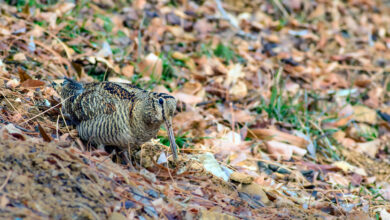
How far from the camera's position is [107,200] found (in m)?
3.17

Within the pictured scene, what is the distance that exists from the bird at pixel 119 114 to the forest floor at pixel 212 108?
14cm

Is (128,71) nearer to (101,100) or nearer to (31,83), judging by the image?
(31,83)

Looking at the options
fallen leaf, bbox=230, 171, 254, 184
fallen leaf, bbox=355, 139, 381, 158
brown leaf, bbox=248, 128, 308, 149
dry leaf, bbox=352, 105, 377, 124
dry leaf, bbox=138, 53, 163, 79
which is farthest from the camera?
dry leaf, bbox=352, 105, 377, 124

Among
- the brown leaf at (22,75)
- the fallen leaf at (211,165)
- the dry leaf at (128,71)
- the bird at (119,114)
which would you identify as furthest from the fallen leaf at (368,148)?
the brown leaf at (22,75)

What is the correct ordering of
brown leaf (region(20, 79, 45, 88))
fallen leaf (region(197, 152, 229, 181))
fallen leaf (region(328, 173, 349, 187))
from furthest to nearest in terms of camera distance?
fallen leaf (region(328, 173, 349, 187))
brown leaf (region(20, 79, 45, 88))
fallen leaf (region(197, 152, 229, 181))

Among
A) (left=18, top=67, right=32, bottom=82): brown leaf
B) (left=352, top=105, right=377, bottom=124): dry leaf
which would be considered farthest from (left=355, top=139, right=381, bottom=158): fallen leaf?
(left=18, top=67, right=32, bottom=82): brown leaf

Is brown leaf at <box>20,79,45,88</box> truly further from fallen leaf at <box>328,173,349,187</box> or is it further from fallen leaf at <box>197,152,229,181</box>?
fallen leaf at <box>328,173,349,187</box>

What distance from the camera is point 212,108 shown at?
597 cm

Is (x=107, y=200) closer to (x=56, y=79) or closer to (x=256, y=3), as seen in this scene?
(x=56, y=79)

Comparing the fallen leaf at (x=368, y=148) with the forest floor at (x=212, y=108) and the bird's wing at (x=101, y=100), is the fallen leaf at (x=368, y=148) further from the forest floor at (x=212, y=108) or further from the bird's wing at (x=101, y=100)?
the bird's wing at (x=101, y=100)

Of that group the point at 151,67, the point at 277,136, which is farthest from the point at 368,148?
the point at 151,67

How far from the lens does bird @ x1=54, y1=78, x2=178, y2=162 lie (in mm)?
3820

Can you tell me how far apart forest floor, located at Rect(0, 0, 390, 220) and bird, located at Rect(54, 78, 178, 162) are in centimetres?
14

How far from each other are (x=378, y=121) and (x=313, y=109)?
0.96 metres
